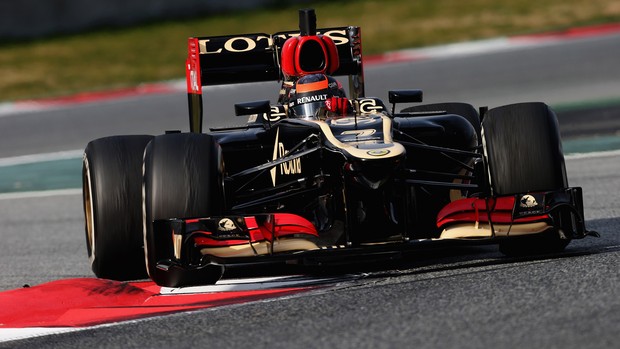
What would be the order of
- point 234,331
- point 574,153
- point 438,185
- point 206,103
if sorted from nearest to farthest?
1. point 234,331
2. point 438,185
3. point 574,153
4. point 206,103

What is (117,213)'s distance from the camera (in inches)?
297

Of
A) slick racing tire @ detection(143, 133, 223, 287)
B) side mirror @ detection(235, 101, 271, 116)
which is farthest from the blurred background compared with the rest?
slick racing tire @ detection(143, 133, 223, 287)

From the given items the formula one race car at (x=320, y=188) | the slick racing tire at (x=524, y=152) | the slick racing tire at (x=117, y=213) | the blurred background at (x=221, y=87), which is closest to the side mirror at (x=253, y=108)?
the formula one race car at (x=320, y=188)

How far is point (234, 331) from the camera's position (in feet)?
18.3

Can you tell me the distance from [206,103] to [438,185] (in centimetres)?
995

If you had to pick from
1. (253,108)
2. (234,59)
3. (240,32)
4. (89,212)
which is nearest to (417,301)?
(253,108)

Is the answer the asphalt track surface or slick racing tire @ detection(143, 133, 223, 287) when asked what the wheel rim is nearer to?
the asphalt track surface

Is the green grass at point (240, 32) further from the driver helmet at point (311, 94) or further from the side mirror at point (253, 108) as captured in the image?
the side mirror at point (253, 108)

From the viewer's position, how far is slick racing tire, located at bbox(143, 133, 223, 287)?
6742 mm

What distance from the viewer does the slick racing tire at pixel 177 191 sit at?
265 inches

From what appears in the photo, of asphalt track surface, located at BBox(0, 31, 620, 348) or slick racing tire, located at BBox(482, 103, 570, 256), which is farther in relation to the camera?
slick racing tire, located at BBox(482, 103, 570, 256)

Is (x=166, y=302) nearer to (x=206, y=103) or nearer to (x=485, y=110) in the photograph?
(x=485, y=110)

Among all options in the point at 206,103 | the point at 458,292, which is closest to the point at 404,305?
the point at 458,292

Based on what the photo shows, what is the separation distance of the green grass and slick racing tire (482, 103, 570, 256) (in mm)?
12236
